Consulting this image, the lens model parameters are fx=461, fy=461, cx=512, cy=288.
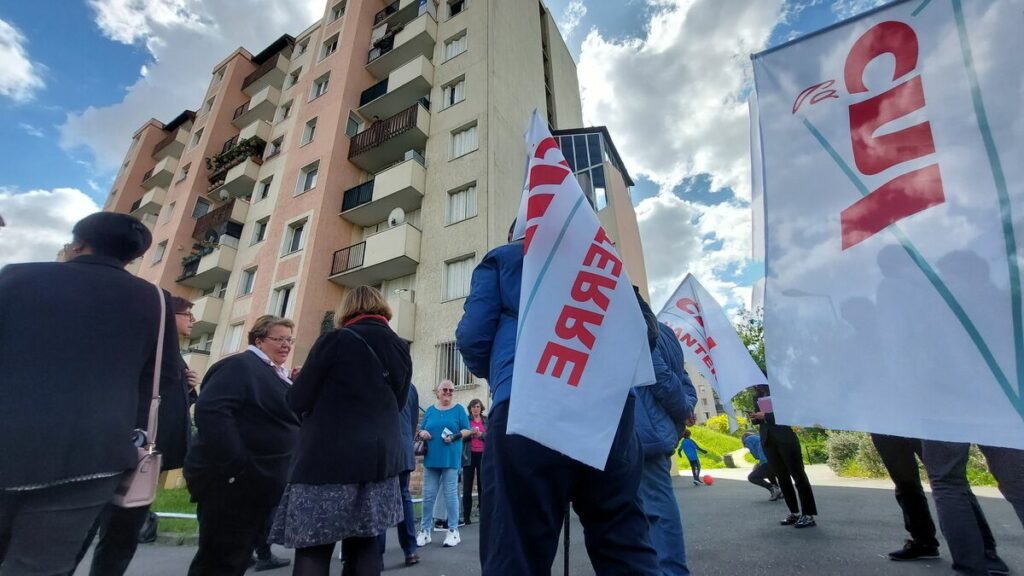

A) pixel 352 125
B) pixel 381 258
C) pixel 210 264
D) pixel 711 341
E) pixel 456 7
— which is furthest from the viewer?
pixel 456 7

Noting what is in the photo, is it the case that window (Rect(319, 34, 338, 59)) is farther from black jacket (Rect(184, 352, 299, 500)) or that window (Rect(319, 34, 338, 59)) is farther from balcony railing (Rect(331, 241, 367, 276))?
black jacket (Rect(184, 352, 299, 500))

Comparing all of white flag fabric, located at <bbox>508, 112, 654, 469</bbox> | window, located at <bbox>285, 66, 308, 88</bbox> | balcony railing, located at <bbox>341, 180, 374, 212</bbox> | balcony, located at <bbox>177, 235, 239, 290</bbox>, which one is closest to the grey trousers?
white flag fabric, located at <bbox>508, 112, 654, 469</bbox>

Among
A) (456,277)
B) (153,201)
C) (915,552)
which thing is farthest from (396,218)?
(153,201)

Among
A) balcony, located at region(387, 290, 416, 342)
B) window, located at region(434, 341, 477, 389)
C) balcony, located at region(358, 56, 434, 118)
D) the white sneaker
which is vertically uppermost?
balcony, located at region(358, 56, 434, 118)

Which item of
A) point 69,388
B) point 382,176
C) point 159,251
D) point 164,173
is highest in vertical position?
point 164,173

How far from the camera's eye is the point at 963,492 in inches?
111

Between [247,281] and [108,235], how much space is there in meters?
17.4

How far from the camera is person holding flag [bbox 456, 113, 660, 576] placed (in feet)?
Result: 5.34

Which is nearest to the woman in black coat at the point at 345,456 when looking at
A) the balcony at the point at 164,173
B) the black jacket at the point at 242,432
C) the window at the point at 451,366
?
the black jacket at the point at 242,432

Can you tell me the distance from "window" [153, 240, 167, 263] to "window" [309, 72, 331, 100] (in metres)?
10.2

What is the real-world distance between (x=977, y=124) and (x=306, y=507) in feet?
10.1

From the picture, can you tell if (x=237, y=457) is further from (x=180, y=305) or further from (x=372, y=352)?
(x=180, y=305)

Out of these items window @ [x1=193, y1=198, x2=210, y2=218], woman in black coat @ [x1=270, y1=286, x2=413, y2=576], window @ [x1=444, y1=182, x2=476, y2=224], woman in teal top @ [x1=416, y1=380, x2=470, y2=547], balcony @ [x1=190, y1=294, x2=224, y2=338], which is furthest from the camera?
window @ [x1=193, y1=198, x2=210, y2=218]

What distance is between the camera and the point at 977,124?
4.81 ft
